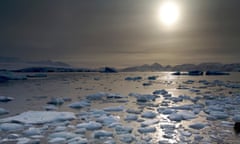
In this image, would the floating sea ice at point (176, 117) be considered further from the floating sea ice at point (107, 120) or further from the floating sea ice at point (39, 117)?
the floating sea ice at point (39, 117)

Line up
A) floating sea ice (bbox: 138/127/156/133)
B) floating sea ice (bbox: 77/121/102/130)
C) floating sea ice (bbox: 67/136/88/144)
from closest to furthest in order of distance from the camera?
floating sea ice (bbox: 67/136/88/144), floating sea ice (bbox: 138/127/156/133), floating sea ice (bbox: 77/121/102/130)

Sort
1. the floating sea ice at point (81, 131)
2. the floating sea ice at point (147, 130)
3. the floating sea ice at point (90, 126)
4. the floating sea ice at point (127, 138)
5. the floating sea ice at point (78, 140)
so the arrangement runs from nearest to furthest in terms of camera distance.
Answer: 1. the floating sea ice at point (78, 140)
2. the floating sea ice at point (127, 138)
3. the floating sea ice at point (81, 131)
4. the floating sea ice at point (147, 130)
5. the floating sea ice at point (90, 126)

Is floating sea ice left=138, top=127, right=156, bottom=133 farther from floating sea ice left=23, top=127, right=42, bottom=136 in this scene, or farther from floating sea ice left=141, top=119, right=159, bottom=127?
floating sea ice left=23, top=127, right=42, bottom=136

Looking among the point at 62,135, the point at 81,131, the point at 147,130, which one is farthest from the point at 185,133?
the point at 62,135

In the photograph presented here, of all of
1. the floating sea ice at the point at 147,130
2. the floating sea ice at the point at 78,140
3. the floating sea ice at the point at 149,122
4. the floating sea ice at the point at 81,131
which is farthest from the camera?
the floating sea ice at the point at 149,122

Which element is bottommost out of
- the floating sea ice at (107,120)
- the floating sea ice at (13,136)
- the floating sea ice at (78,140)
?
the floating sea ice at (107,120)

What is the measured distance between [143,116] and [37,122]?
118 inches

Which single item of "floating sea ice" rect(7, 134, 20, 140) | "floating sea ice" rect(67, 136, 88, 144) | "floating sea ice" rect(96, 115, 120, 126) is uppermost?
"floating sea ice" rect(67, 136, 88, 144)

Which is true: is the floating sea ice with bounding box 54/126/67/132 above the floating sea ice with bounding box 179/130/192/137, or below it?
above

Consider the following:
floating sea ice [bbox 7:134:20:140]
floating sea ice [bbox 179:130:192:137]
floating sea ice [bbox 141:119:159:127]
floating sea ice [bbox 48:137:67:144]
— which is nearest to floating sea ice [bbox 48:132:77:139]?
floating sea ice [bbox 48:137:67:144]

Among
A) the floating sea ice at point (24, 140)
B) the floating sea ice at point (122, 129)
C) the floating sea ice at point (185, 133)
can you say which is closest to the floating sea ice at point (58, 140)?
the floating sea ice at point (24, 140)

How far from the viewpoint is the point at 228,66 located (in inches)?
3199

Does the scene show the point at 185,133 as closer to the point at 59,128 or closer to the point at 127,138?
the point at 127,138

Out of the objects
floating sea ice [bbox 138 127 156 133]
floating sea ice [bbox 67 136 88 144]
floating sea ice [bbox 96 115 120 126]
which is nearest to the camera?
floating sea ice [bbox 67 136 88 144]
